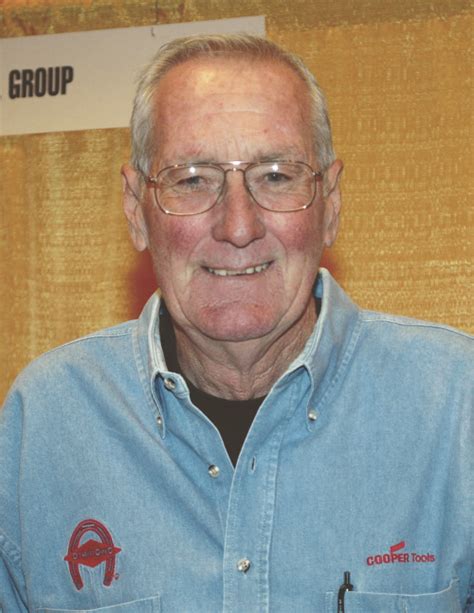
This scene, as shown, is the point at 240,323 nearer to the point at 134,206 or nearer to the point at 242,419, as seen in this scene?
the point at 242,419

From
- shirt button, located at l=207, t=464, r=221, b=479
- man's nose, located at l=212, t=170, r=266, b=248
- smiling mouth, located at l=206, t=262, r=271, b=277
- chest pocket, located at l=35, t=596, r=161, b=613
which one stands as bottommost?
chest pocket, located at l=35, t=596, r=161, b=613

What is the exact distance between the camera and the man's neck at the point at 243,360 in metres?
1.80

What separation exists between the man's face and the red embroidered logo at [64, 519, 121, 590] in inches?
14.1

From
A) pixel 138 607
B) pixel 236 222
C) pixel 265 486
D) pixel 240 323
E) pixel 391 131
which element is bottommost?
pixel 138 607

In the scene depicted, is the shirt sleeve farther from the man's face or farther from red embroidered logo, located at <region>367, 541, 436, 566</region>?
red embroidered logo, located at <region>367, 541, 436, 566</region>

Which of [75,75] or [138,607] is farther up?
[75,75]

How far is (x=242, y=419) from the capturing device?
1.84 metres

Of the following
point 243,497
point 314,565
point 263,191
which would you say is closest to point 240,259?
point 263,191

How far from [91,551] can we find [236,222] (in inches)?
22.6

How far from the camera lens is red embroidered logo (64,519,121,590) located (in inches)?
67.4

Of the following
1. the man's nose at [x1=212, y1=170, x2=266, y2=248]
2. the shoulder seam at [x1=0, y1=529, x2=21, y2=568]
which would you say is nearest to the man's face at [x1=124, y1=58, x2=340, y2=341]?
the man's nose at [x1=212, y1=170, x2=266, y2=248]

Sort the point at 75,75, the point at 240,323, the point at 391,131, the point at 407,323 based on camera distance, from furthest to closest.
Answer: the point at 75,75, the point at 391,131, the point at 407,323, the point at 240,323

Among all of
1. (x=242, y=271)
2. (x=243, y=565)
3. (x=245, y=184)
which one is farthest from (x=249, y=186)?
(x=243, y=565)

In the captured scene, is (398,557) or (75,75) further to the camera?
(75,75)
